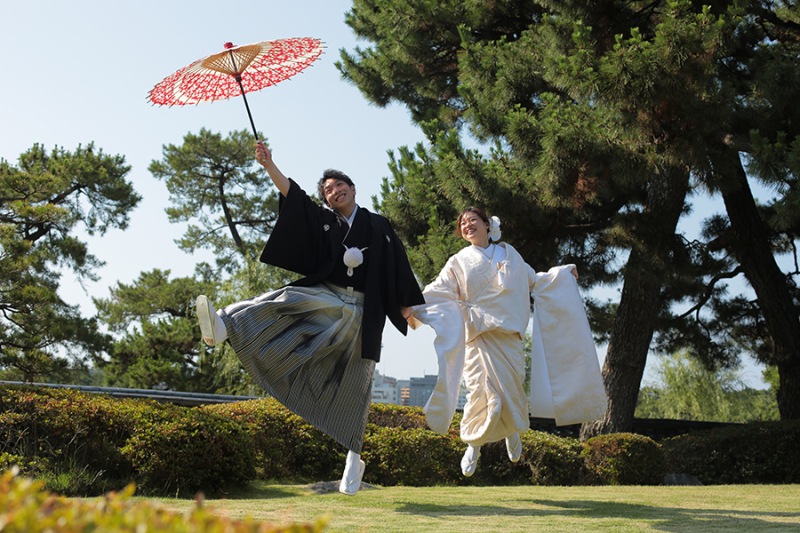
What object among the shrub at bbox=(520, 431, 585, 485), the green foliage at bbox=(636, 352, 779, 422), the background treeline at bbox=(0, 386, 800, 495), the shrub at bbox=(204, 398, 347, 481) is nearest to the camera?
the background treeline at bbox=(0, 386, 800, 495)

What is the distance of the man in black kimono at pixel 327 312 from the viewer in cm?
397

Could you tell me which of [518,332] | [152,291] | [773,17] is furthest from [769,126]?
[152,291]

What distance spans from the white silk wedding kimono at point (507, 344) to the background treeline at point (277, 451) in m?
1.92

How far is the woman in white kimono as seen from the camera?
482 cm

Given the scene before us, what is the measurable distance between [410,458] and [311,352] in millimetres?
3262

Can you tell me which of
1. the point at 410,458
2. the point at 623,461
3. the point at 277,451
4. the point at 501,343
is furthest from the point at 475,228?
the point at 623,461

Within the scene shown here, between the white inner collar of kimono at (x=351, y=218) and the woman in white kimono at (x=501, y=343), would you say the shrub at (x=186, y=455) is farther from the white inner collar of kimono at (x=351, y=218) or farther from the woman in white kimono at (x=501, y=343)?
the white inner collar of kimono at (x=351, y=218)

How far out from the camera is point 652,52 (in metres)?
6.52

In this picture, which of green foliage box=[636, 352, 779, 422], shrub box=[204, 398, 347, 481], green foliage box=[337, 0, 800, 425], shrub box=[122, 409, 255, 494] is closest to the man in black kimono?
shrub box=[122, 409, 255, 494]

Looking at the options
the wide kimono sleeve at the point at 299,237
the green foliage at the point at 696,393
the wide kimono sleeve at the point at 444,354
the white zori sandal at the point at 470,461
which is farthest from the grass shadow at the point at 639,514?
the green foliage at the point at 696,393

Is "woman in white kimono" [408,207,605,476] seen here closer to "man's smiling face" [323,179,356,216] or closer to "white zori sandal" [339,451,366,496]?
"white zori sandal" [339,451,366,496]

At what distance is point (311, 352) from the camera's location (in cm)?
405

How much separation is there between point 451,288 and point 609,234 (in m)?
4.36

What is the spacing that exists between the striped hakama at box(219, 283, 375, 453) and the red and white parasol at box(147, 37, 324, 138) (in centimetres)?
151
